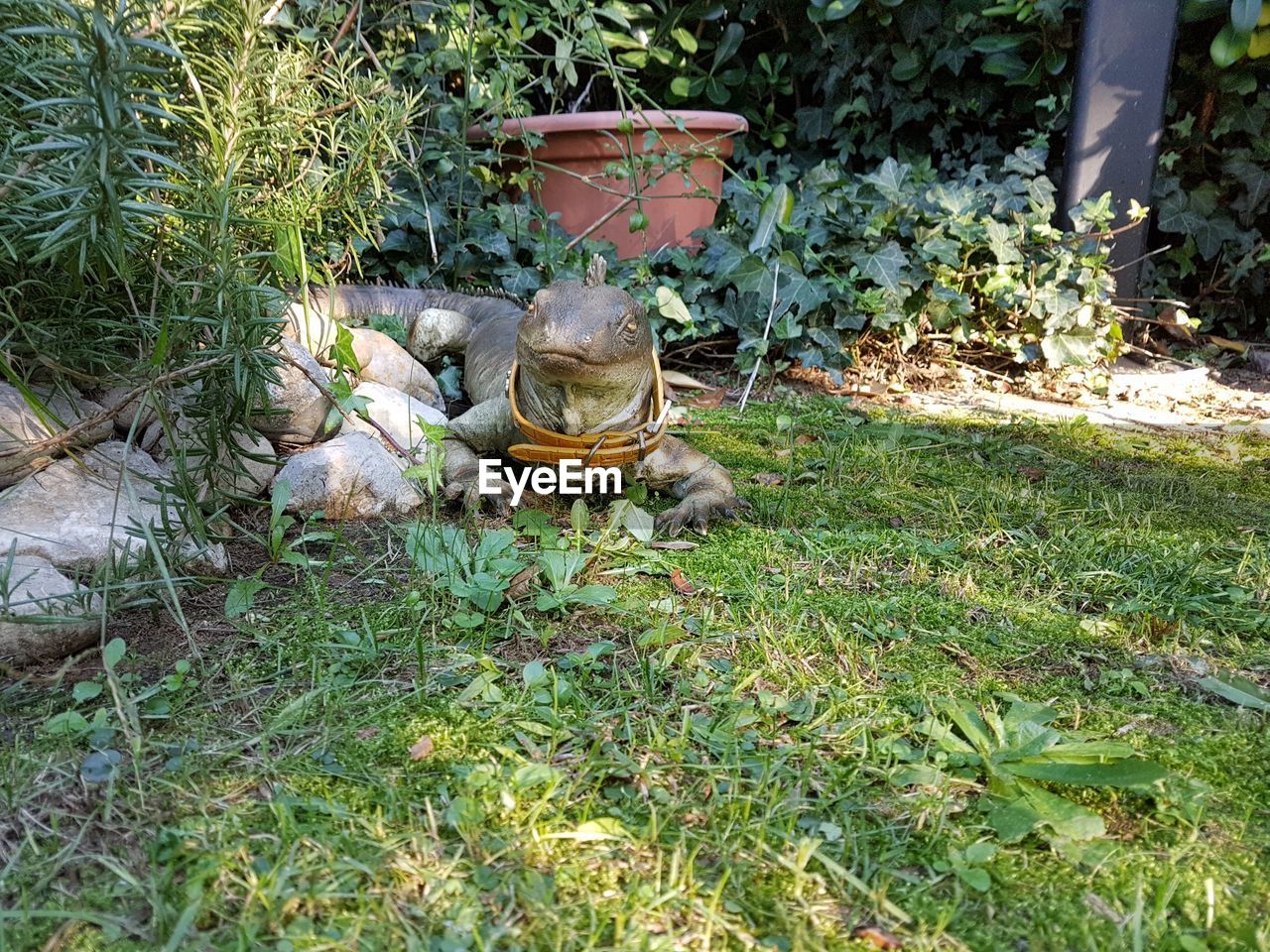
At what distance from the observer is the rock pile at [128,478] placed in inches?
77.5

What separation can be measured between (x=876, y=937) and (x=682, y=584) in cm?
122

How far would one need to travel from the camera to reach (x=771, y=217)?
4941 mm

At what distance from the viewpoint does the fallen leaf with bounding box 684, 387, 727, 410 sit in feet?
14.9

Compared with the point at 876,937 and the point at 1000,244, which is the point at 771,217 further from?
the point at 876,937

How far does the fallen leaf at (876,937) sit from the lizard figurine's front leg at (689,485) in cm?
157

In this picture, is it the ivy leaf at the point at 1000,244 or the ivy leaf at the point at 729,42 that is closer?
the ivy leaf at the point at 1000,244

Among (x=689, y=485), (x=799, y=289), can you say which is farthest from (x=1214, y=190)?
(x=689, y=485)

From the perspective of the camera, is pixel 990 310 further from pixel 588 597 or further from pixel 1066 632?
pixel 588 597

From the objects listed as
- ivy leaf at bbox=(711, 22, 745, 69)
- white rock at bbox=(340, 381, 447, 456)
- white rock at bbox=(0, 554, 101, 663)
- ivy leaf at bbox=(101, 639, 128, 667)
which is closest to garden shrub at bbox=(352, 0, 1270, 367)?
ivy leaf at bbox=(711, 22, 745, 69)

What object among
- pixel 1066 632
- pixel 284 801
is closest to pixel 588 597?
pixel 284 801

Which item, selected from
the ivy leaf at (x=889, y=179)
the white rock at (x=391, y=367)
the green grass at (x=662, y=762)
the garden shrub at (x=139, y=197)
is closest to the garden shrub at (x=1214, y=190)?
the ivy leaf at (x=889, y=179)

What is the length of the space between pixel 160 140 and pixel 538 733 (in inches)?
51.2

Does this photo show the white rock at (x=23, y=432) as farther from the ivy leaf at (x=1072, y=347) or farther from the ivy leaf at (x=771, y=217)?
the ivy leaf at (x=1072, y=347)

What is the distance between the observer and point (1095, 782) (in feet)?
5.22
